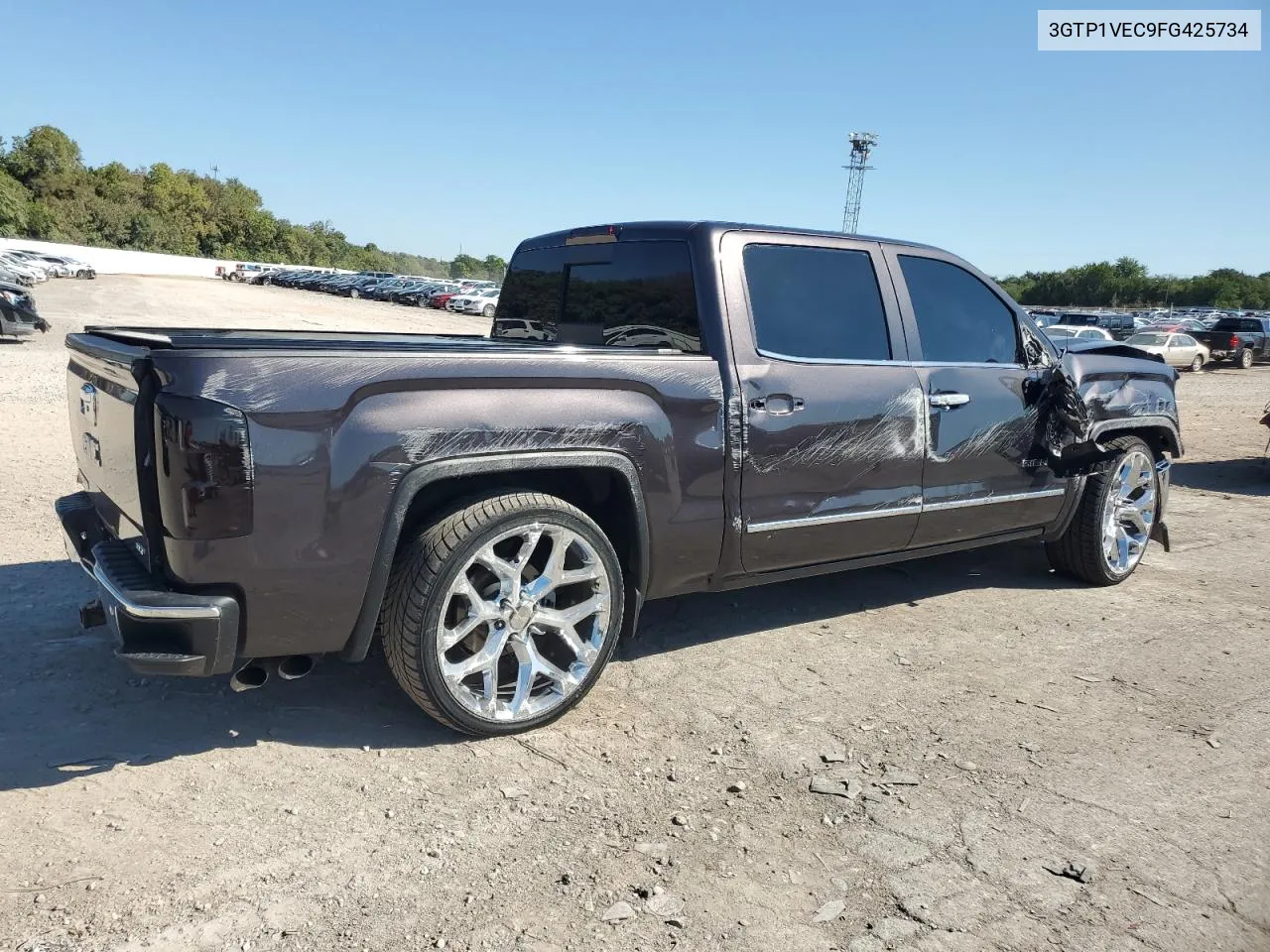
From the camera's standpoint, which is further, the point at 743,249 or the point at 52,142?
the point at 52,142

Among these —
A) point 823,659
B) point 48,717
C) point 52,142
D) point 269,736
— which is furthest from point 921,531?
point 52,142

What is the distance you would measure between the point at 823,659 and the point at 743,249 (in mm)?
1859

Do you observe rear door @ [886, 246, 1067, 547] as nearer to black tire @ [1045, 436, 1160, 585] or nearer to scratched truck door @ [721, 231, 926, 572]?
scratched truck door @ [721, 231, 926, 572]

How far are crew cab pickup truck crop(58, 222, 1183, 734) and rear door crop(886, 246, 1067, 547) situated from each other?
0.05ft

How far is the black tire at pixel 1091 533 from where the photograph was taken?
5293 millimetres

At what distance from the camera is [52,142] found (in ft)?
270

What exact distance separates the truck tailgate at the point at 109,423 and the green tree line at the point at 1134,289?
102496mm

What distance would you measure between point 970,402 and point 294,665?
3.26m

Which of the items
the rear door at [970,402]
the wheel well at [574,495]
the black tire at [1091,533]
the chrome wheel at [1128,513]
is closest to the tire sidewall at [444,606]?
the wheel well at [574,495]

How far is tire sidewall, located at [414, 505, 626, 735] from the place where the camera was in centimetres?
310

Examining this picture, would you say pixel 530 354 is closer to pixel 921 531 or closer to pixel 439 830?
pixel 439 830

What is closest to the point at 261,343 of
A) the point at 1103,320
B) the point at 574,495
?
the point at 574,495

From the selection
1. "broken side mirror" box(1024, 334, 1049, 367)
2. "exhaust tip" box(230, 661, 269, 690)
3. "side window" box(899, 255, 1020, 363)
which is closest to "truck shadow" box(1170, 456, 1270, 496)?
"broken side mirror" box(1024, 334, 1049, 367)

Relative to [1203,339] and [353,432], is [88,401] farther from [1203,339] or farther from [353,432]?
[1203,339]
